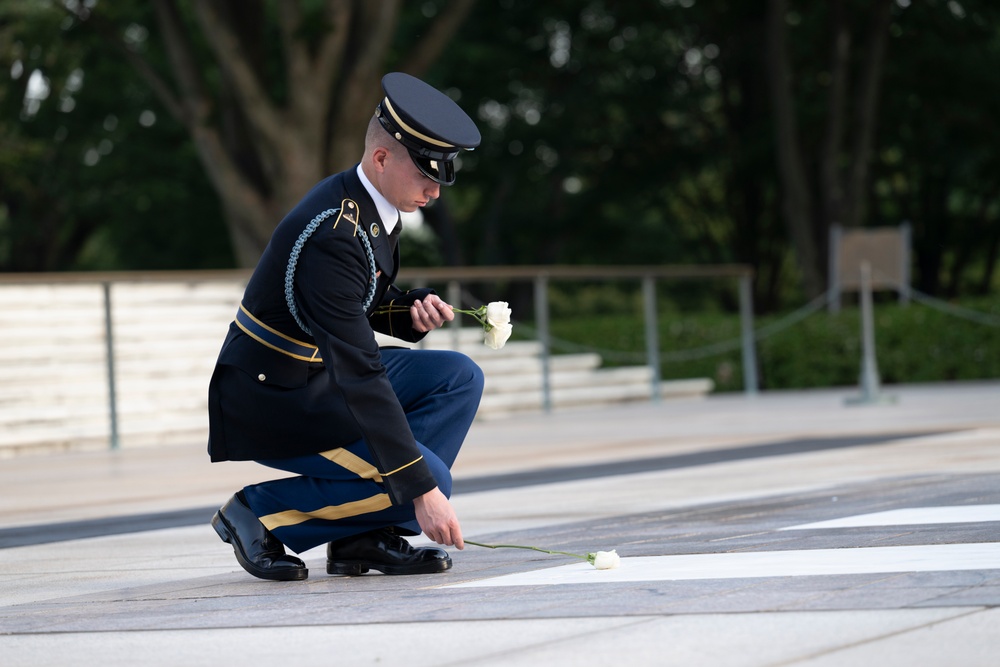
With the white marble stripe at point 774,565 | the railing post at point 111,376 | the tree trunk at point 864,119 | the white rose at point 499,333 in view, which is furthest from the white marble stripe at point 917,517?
the tree trunk at point 864,119

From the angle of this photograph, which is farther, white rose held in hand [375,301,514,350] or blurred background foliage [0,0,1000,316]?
blurred background foliage [0,0,1000,316]

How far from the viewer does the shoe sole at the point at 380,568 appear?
471 centimetres

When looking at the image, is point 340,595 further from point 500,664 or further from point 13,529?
point 13,529

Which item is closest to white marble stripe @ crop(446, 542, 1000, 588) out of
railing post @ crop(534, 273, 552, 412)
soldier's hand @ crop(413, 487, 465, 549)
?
soldier's hand @ crop(413, 487, 465, 549)

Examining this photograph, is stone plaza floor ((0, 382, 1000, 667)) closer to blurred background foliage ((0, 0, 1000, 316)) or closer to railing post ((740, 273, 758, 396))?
railing post ((740, 273, 758, 396))

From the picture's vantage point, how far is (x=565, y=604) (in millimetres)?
3824

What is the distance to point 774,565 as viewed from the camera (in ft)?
14.1

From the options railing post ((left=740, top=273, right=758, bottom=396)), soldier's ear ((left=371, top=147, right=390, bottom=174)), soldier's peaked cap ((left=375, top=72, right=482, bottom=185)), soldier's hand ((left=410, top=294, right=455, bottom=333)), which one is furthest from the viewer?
railing post ((left=740, top=273, right=758, bottom=396))

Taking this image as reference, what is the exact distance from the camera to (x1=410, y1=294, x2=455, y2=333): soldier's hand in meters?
4.82

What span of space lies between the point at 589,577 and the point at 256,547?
1.08m

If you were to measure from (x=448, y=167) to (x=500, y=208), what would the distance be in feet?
81.7

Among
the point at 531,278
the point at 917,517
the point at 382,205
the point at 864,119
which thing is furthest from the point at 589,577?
the point at 864,119

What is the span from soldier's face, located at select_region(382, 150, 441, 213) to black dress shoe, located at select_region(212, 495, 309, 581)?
109 cm

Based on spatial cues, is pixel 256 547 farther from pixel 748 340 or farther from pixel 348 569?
pixel 748 340
